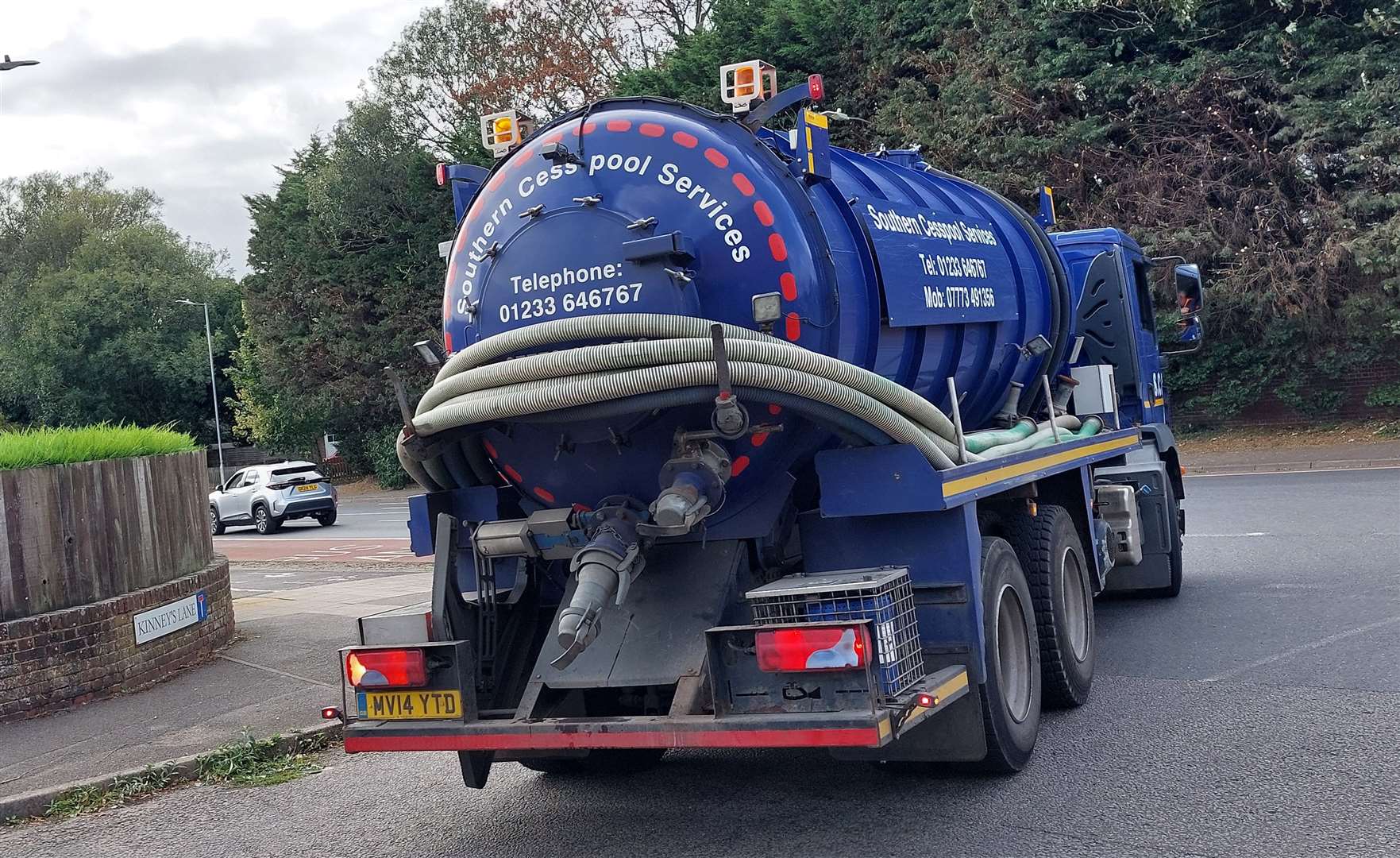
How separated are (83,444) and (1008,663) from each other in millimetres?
6486

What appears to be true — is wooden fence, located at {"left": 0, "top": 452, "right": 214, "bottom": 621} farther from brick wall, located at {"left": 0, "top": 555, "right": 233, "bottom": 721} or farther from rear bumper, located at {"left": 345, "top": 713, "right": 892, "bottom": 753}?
rear bumper, located at {"left": 345, "top": 713, "right": 892, "bottom": 753}

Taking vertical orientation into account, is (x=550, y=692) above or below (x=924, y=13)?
below

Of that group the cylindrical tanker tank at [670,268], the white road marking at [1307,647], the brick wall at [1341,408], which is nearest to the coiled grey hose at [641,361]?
the cylindrical tanker tank at [670,268]

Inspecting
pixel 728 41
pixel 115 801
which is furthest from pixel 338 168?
pixel 115 801

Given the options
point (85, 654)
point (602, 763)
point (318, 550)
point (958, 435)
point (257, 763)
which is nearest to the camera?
point (958, 435)

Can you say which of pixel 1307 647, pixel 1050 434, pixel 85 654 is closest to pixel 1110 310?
pixel 1050 434

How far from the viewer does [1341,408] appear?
959 inches

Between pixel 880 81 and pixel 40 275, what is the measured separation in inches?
1798

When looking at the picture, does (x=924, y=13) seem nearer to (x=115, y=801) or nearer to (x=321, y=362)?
(x=321, y=362)

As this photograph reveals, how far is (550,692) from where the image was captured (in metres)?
5.31

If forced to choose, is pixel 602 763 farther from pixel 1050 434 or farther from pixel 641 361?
pixel 1050 434

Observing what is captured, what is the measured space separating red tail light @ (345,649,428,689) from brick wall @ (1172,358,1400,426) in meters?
23.1

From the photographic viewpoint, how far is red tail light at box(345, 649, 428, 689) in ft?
16.9

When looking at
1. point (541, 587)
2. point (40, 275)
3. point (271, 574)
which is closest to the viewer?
point (541, 587)
